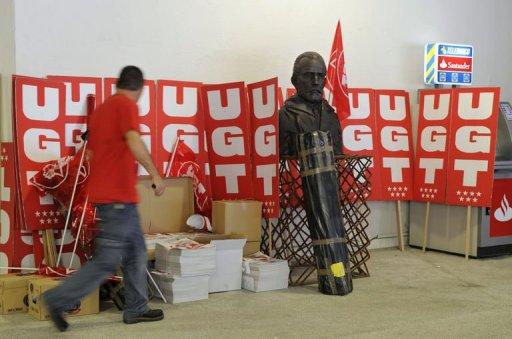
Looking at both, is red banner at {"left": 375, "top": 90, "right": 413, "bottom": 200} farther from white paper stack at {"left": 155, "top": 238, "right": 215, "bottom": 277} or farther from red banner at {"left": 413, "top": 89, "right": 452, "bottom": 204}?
white paper stack at {"left": 155, "top": 238, "right": 215, "bottom": 277}

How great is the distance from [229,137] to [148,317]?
174cm

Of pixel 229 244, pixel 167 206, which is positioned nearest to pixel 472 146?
pixel 229 244

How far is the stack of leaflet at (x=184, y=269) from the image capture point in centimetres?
370

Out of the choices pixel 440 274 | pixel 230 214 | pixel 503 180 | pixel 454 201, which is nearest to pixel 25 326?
pixel 230 214

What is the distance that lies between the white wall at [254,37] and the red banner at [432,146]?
41 centimetres

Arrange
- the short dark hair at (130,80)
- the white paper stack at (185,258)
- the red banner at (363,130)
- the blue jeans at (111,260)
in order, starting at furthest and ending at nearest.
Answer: the red banner at (363,130) < the white paper stack at (185,258) < the short dark hair at (130,80) < the blue jeans at (111,260)

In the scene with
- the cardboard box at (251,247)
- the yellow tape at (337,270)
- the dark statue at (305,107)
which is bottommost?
the yellow tape at (337,270)

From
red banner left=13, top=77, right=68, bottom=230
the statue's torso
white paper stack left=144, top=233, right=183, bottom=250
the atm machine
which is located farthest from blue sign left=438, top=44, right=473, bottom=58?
red banner left=13, top=77, right=68, bottom=230

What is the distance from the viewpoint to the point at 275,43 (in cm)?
519

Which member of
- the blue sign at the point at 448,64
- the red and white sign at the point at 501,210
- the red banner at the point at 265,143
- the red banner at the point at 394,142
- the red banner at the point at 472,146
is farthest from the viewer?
the blue sign at the point at 448,64

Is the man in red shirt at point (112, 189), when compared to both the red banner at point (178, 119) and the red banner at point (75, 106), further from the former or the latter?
the red banner at point (178, 119)

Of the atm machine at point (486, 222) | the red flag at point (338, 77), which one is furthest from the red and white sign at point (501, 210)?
the red flag at point (338, 77)

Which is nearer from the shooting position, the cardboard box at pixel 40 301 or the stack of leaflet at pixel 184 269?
the cardboard box at pixel 40 301

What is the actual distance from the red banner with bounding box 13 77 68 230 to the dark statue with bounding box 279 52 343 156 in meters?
1.58
